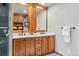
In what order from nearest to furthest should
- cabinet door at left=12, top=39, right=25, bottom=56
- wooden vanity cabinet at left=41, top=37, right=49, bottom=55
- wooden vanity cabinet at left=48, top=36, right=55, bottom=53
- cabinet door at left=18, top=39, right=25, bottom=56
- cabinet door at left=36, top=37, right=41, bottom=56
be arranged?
1. cabinet door at left=12, top=39, right=25, bottom=56
2. cabinet door at left=18, top=39, right=25, bottom=56
3. cabinet door at left=36, top=37, right=41, bottom=56
4. wooden vanity cabinet at left=41, top=37, right=49, bottom=55
5. wooden vanity cabinet at left=48, top=36, right=55, bottom=53

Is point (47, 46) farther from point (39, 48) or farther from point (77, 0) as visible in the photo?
point (77, 0)

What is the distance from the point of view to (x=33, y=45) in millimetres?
3123

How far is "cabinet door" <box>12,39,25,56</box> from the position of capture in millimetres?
2722

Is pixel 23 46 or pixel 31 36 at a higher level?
pixel 31 36

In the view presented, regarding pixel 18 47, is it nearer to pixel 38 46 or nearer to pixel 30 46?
pixel 30 46

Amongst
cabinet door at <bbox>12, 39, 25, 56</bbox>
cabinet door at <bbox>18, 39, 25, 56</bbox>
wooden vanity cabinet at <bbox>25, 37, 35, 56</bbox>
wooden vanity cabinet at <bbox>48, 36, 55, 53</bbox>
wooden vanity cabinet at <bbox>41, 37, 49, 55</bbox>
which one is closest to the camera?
cabinet door at <bbox>12, 39, 25, 56</bbox>

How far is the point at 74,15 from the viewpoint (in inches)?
114

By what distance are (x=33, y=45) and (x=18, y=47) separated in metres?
0.50

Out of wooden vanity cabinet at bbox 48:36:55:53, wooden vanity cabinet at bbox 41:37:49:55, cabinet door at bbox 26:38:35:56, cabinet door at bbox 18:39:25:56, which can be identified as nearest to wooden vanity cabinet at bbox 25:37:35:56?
cabinet door at bbox 26:38:35:56

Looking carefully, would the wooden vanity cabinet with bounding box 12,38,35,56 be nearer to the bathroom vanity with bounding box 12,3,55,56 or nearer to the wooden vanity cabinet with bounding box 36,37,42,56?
the bathroom vanity with bounding box 12,3,55,56

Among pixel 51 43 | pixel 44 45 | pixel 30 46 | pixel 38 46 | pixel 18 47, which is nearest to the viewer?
pixel 18 47

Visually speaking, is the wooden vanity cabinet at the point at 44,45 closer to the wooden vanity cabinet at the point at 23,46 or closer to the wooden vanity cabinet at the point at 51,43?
the wooden vanity cabinet at the point at 51,43

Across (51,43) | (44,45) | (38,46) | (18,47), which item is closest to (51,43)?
(51,43)

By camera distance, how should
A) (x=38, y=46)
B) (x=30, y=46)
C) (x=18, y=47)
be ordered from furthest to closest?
(x=38, y=46) → (x=30, y=46) → (x=18, y=47)
